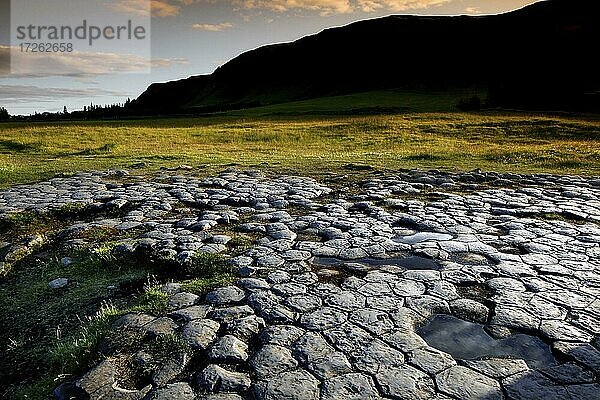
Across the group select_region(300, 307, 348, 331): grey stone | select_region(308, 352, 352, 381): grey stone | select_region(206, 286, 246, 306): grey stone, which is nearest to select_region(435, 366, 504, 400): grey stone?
select_region(308, 352, 352, 381): grey stone

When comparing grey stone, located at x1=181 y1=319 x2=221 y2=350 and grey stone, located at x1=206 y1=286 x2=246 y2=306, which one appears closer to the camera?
grey stone, located at x1=181 y1=319 x2=221 y2=350

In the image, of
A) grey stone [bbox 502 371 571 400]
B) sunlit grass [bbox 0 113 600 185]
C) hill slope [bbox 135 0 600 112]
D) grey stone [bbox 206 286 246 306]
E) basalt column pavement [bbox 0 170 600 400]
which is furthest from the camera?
hill slope [bbox 135 0 600 112]

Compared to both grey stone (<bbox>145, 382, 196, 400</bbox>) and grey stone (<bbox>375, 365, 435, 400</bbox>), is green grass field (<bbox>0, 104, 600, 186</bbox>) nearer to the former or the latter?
grey stone (<bbox>375, 365, 435, 400</bbox>)

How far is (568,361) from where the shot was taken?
3.35 meters

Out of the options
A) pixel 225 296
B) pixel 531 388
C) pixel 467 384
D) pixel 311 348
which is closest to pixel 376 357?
pixel 311 348

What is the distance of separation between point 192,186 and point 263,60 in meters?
116

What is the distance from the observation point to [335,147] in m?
21.8

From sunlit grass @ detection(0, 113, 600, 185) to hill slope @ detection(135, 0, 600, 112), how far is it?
57.1ft

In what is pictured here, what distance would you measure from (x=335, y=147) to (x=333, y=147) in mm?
123

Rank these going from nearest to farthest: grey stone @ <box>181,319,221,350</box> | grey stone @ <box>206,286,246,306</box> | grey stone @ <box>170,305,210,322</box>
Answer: grey stone @ <box>181,319,221,350</box> → grey stone @ <box>170,305,210,322</box> → grey stone @ <box>206,286,246,306</box>

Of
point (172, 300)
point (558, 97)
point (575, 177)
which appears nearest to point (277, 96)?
→ point (558, 97)

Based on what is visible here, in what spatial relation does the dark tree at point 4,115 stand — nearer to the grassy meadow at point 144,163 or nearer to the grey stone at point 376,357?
the grassy meadow at point 144,163

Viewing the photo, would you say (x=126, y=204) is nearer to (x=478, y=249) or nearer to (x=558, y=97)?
(x=478, y=249)

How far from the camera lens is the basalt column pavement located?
3.13 metres
